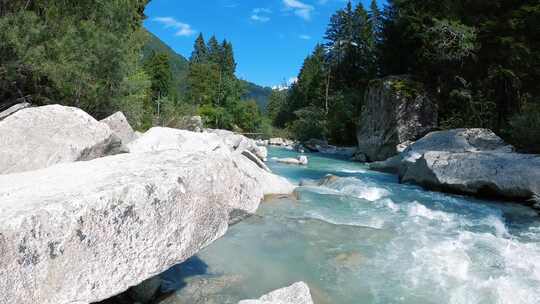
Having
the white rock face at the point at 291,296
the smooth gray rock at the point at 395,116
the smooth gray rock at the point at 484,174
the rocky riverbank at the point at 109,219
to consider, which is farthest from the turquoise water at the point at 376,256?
the smooth gray rock at the point at 395,116

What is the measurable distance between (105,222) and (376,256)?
4768 mm

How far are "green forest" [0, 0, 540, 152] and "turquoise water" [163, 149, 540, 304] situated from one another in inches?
293

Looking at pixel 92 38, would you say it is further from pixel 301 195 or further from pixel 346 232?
pixel 346 232

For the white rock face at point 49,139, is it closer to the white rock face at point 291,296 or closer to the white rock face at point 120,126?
the white rock face at point 120,126

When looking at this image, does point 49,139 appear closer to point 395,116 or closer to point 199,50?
point 395,116

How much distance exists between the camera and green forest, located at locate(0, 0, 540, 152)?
12703 mm

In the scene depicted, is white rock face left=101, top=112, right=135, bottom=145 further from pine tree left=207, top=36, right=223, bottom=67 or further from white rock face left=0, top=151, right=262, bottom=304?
pine tree left=207, top=36, right=223, bottom=67

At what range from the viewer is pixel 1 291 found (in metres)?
2.61

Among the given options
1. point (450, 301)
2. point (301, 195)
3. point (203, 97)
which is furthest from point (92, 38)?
point (203, 97)

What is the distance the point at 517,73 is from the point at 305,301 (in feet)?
72.6

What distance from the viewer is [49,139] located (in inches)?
227

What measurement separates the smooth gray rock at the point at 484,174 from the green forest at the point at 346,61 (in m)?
3.14

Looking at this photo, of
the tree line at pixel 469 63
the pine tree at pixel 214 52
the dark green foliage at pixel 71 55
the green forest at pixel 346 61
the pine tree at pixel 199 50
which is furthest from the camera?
the pine tree at pixel 199 50

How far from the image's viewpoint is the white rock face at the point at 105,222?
279 centimetres
